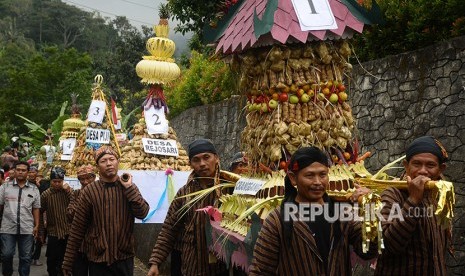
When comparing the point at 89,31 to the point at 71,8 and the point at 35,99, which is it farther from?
the point at 35,99

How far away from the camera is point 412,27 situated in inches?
352

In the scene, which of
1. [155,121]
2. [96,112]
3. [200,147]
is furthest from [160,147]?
[200,147]

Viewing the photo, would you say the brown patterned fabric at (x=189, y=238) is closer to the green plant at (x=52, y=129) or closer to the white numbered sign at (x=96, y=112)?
the white numbered sign at (x=96, y=112)

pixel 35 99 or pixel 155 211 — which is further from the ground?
pixel 35 99

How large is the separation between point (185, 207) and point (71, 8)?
81285 mm

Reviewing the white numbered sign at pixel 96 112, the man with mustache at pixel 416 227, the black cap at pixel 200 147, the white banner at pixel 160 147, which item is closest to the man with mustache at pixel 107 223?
the black cap at pixel 200 147

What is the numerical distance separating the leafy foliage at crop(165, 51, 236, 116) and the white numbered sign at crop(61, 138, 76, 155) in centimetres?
347

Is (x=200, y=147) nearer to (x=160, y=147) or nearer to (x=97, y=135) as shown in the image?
(x=160, y=147)

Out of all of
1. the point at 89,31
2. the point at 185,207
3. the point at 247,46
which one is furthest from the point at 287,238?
the point at 89,31

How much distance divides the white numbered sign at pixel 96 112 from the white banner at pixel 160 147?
7.75ft

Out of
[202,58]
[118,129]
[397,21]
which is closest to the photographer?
[397,21]

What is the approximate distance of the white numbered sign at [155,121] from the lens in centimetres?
1115

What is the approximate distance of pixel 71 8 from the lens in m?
83.8

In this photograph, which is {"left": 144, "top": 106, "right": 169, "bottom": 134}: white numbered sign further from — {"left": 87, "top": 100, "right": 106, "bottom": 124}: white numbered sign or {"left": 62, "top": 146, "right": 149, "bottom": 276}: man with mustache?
{"left": 62, "top": 146, "right": 149, "bottom": 276}: man with mustache
